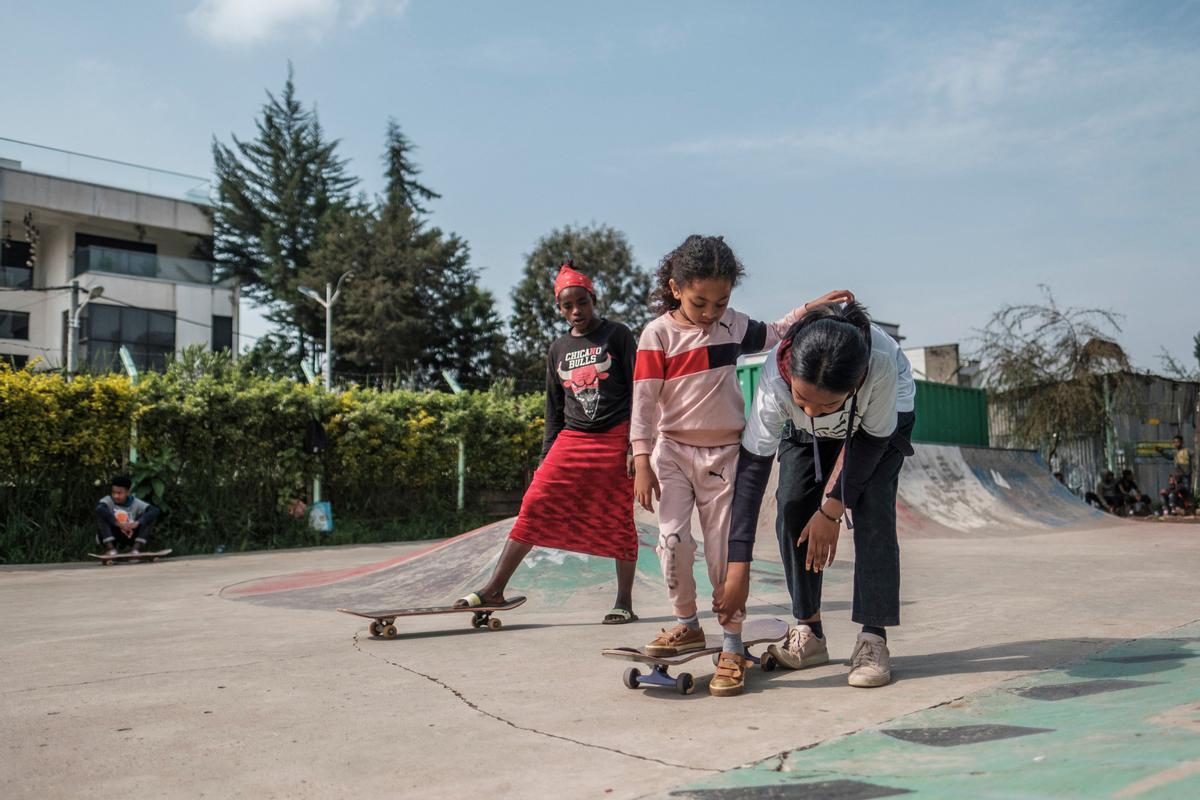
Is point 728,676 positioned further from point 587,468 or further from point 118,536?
point 118,536

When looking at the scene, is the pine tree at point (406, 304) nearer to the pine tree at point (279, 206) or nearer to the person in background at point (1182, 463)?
the pine tree at point (279, 206)

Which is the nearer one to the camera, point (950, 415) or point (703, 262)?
point (703, 262)

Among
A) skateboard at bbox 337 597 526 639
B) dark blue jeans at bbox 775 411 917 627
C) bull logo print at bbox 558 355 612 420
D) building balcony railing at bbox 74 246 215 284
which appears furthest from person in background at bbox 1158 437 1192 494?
building balcony railing at bbox 74 246 215 284

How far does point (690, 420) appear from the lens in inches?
139

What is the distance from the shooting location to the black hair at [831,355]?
285 cm

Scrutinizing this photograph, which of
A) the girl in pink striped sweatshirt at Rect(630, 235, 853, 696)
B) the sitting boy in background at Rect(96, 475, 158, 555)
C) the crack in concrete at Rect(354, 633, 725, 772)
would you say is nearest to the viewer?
the crack in concrete at Rect(354, 633, 725, 772)

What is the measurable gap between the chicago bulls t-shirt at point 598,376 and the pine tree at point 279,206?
33.7 meters

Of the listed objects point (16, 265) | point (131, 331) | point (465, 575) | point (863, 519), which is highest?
point (16, 265)

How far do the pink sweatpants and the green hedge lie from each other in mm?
9092

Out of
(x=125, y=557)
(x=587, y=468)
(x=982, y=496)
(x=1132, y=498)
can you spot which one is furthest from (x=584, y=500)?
(x=1132, y=498)

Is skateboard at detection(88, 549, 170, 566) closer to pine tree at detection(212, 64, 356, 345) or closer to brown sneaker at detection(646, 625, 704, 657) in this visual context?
brown sneaker at detection(646, 625, 704, 657)

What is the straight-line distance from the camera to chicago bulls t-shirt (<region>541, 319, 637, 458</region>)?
4.81 meters

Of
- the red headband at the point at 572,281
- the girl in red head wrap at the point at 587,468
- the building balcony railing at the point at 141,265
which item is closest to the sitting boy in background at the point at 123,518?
the girl in red head wrap at the point at 587,468

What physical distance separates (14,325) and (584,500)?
111ft
